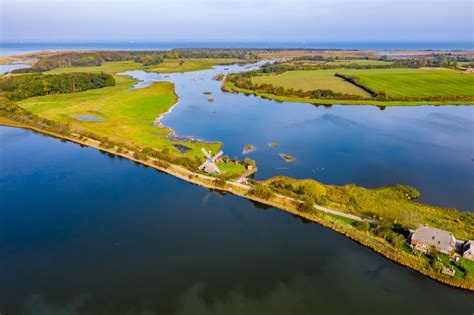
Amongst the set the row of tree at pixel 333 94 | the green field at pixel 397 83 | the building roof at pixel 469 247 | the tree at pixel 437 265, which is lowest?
the tree at pixel 437 265

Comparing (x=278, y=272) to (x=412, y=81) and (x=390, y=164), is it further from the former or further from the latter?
(x=412, y=81)

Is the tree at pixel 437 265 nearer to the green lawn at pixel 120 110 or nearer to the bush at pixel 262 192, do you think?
the bush at pixel 262 192

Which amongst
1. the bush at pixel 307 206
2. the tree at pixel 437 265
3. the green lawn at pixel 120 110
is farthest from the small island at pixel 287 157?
the tree at pixel 437 265

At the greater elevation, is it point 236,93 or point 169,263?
point 236,93

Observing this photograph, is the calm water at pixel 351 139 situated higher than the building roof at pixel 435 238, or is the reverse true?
the calm water at pixel 351 139

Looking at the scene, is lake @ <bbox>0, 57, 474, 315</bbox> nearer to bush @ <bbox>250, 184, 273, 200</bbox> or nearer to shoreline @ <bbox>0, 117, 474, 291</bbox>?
shoreline @ <bbox>0, 117, 474, 291</bbox>

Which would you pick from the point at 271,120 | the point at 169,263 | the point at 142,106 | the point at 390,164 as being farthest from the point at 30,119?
the point at 390,164

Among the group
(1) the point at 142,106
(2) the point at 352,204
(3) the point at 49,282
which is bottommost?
(3) the point at 49,282
